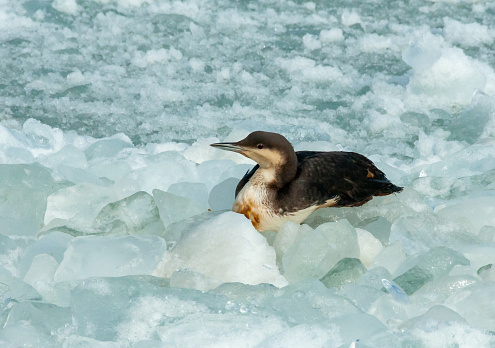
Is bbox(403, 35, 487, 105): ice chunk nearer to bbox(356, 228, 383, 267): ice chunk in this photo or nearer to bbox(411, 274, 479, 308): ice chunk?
bbox(356, 228, 383, 267): ice chunk

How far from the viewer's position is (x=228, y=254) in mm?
2477

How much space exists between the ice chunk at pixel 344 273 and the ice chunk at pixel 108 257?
582mm

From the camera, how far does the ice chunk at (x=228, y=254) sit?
8.02ft

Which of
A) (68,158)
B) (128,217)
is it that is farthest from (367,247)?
(68,158)

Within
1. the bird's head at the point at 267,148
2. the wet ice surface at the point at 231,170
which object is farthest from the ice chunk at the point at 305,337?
the bird's head at the point at 267,148

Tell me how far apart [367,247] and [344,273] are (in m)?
0.24

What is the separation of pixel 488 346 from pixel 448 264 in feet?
1.56

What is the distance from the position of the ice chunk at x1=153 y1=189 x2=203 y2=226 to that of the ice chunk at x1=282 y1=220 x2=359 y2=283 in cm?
53

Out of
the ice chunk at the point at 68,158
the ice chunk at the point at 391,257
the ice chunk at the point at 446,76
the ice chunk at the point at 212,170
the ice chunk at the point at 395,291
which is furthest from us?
the ice chunk at the point at 446,76

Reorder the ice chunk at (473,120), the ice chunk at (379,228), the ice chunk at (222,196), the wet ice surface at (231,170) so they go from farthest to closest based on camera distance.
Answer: the ice chunk at (473,120) < the ice chunk at (222,196) < the ice chunk at (379,228) < the wet ice surface at (231,170)

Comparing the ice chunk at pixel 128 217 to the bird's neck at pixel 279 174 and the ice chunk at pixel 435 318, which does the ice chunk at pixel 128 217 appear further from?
the ice chunk at pixel 435 318

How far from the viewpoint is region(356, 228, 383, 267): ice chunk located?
2.65 metres

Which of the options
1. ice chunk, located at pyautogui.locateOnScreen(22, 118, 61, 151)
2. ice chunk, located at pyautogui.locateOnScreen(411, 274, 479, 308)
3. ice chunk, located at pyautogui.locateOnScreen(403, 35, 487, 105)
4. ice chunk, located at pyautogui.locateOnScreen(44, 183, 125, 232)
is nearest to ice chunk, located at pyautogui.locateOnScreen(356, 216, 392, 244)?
ice chunk, located at pyautogui.locateOnScreen(411, 274, 479, 308)

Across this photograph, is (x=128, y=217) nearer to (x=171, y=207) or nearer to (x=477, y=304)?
(x=171, y=207)
